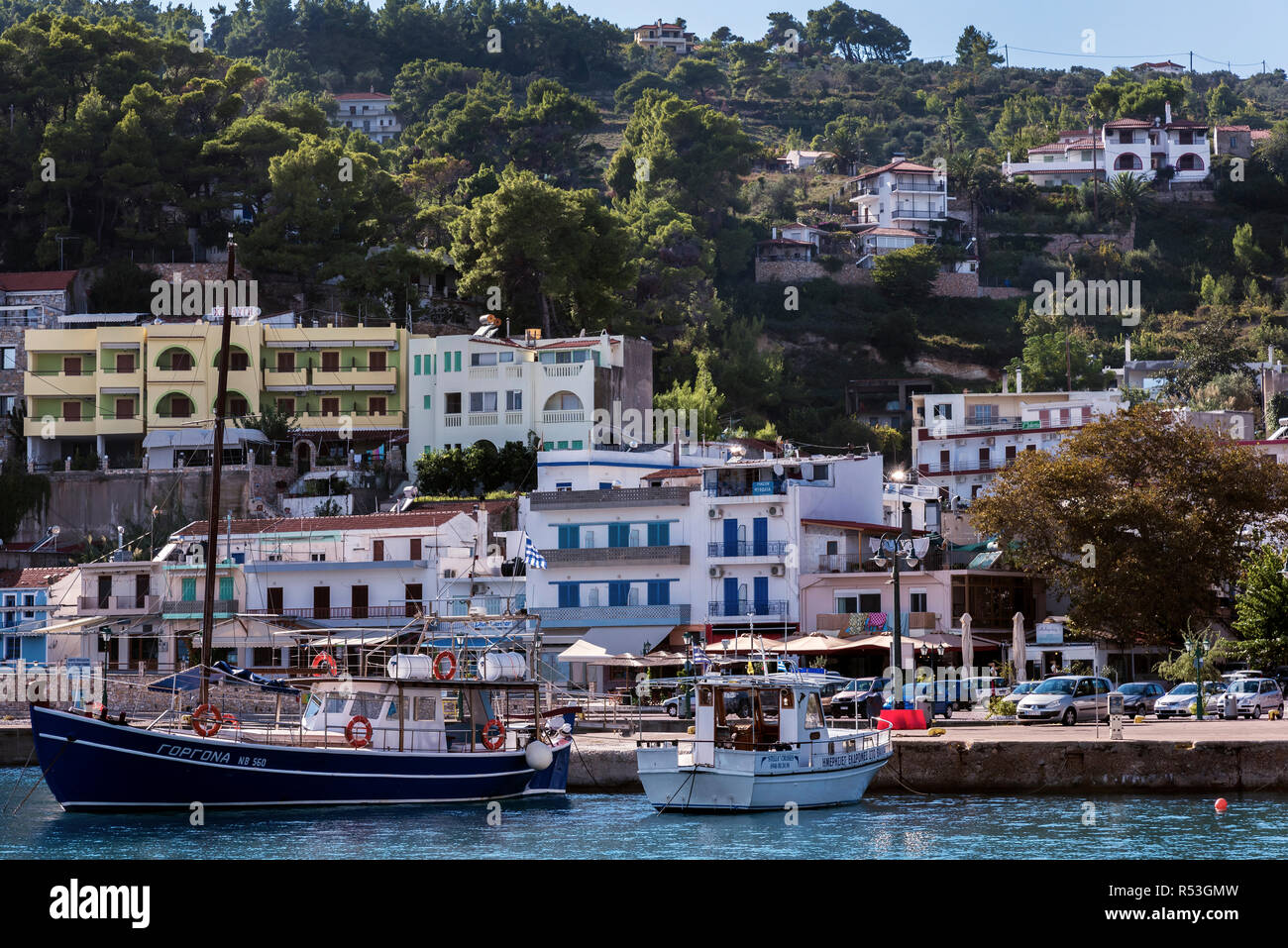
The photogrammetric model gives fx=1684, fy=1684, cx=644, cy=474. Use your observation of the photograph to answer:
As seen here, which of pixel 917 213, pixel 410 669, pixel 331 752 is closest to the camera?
pixel 331 752

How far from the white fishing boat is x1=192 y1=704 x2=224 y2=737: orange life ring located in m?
9.57

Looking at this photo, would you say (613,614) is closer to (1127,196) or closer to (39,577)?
(39,577)

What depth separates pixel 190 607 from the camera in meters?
61.4

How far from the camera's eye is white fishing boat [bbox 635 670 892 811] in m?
32.3

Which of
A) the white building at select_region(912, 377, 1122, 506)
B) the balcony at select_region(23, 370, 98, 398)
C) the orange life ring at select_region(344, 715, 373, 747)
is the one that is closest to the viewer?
the orange life ring at select_region(344, 715, 373, 747)

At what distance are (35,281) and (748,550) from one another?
48.1 m

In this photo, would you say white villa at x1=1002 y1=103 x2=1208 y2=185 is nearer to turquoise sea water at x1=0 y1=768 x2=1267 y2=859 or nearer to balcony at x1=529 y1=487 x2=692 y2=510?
balcony at x1=529 y1=487 x2=692 y2=510

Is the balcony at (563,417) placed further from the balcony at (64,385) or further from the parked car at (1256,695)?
the parked car at (1256,695)

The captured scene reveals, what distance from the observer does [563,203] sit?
85.3 m

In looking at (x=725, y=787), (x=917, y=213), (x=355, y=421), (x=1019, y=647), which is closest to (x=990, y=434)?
(x=355, y=421)

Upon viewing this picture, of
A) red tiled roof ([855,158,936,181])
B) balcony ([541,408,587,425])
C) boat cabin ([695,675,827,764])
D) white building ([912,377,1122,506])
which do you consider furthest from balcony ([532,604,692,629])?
red tiled roof ([855,158,936,181])

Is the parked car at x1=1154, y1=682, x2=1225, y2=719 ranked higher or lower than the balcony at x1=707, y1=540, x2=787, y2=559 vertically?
lower

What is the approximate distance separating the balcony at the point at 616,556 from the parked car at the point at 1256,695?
20.3 metres
